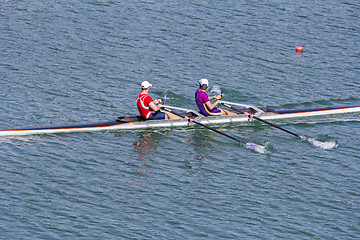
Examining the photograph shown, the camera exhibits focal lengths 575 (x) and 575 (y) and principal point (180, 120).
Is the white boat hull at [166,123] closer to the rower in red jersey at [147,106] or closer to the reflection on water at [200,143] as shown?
the rower in red jersey at [147,106]

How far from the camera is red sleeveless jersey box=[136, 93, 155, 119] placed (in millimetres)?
22156

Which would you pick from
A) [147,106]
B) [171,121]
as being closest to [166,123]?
[171,121]

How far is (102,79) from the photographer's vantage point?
A: 27969 mm

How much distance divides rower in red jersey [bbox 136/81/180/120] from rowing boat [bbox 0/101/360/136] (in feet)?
0.71

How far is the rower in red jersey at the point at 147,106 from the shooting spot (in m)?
22.2

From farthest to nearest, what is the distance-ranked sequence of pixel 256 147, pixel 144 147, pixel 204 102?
1. pixel 204 102
2. pixel 256 147
3. pixel 144 147

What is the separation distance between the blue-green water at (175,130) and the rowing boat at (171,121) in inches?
12.9

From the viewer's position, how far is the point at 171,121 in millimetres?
23047

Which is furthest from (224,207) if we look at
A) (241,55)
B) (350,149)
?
(241,55)

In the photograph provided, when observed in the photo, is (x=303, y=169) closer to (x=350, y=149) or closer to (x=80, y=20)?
(x=350, y=149)

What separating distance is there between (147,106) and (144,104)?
0.18 meters

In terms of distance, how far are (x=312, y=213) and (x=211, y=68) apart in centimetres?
1465

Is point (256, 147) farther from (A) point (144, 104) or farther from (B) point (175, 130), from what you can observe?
(A) point (144, 104)

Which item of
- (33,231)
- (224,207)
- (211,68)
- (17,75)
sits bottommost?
(33,231)
